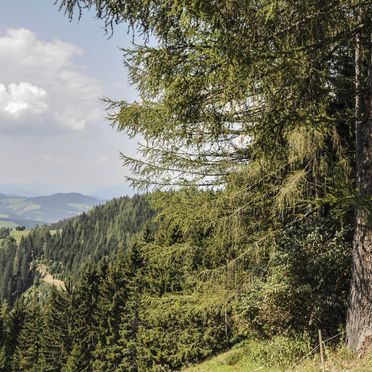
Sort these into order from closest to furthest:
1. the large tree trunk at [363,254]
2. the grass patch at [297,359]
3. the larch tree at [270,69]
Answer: the larch tree at [270,69], the grass patch at [297,359], the large tree trunk at [363,254]

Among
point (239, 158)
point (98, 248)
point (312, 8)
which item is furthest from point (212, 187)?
point (98, 248)

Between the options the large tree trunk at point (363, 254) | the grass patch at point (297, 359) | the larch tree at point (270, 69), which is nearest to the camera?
the larch tree at point (270, 69)

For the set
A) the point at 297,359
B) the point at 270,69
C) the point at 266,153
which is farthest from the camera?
the point at 297,359

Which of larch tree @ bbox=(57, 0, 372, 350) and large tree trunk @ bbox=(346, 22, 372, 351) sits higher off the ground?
larch tree @ bbox=(57, 0, 372, 350)

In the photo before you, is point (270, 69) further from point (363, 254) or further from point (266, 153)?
point (363, 254)

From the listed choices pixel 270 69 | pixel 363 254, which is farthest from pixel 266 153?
pixel 363 254

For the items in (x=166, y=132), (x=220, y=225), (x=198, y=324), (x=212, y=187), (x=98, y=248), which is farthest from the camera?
(x=98, y=248)

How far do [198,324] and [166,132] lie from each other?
2408cm

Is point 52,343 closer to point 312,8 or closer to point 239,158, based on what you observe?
point 239,158

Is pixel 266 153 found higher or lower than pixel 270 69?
lower

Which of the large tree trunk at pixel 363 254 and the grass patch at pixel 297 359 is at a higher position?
the large tree trunk at pixel 363 254

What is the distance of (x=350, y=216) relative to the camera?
402 inches

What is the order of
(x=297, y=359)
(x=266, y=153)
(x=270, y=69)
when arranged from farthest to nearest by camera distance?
(x=297, y=359)
(x=266, y=153)
(x=270, y=69)

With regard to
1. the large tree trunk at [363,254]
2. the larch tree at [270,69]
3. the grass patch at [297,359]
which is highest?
the larch tree at [270,69]
